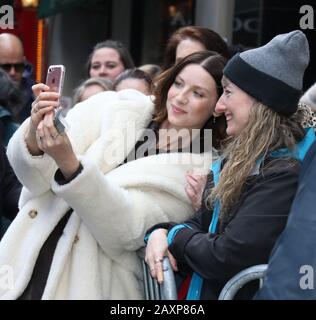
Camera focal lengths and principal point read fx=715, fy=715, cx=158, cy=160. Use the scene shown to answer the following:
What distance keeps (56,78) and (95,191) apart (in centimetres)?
44

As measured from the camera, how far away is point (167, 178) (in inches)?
112

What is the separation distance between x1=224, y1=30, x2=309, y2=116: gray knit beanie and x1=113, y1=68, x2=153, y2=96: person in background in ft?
6.48

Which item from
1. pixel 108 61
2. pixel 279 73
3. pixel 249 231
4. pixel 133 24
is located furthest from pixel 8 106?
pixel 133 24

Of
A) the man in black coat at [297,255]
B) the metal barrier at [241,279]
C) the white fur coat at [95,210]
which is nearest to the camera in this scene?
the man in black coat at [297,255]

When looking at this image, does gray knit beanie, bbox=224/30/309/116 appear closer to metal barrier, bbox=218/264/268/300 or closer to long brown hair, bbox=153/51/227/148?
long brown hair, bbox=153/51/227/148

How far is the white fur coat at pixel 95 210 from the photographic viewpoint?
268cm

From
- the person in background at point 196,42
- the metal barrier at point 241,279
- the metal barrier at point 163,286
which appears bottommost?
the metal barrier at point 163,286

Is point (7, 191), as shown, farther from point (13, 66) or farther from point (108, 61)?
point (13, 66)

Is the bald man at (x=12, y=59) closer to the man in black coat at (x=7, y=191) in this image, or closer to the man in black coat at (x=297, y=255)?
the man in black coat at (x=7, y=191)

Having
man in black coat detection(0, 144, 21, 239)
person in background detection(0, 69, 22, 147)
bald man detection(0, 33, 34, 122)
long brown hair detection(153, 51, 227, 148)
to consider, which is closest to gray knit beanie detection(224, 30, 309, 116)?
long brown hair detection(153, 51, 227, 148)

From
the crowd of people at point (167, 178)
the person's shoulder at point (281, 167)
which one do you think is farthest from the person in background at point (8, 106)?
the person's shoulder at point (281, 167)

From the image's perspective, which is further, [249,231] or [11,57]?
[11,57]

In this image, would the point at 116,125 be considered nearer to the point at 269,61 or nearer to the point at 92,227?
the point at 92,227

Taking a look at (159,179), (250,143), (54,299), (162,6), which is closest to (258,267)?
(250,143)
